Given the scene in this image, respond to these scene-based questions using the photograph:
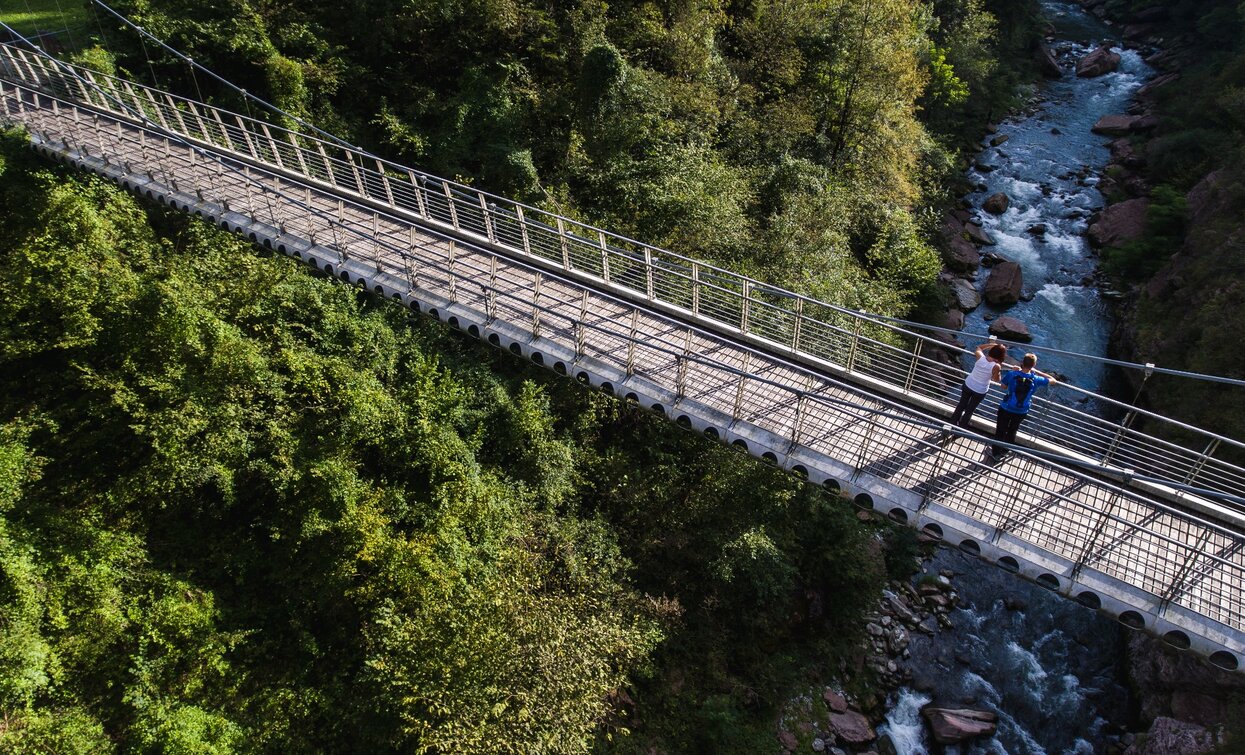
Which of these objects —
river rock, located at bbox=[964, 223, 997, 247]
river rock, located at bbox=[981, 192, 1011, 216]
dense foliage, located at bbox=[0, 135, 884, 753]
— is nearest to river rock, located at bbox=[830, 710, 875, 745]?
dense foliage, located at bbox=[0, 135, 884, 753]

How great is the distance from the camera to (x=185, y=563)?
14109 millimetres

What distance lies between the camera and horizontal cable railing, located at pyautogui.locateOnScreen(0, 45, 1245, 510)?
42.0 ft

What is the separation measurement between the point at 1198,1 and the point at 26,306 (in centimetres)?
5464

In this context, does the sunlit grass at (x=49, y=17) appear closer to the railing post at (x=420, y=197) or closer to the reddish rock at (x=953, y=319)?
the railing post at (x=420, y=197)

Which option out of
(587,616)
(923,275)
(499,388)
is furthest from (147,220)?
(923,275)

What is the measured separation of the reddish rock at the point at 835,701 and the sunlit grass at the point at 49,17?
1315 inches

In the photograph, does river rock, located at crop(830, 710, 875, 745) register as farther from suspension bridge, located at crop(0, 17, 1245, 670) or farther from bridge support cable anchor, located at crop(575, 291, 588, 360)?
bridge support cable anchor, located at crop(575, 291, 588, 360)

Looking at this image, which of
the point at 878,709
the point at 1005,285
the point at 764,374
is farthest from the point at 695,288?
the point at 1005,285

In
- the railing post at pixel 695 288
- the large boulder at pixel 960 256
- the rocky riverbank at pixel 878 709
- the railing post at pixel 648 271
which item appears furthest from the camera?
the large boulder at pixel 960 256

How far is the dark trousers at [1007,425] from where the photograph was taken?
461 inches

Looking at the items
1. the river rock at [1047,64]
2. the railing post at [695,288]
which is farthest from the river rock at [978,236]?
the railing post at [695,288]

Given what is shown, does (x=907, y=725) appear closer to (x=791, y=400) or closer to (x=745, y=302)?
(x=791, y=400)

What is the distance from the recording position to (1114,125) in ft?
121

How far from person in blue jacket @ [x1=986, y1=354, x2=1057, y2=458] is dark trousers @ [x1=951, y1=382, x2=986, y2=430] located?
1.31 feet
